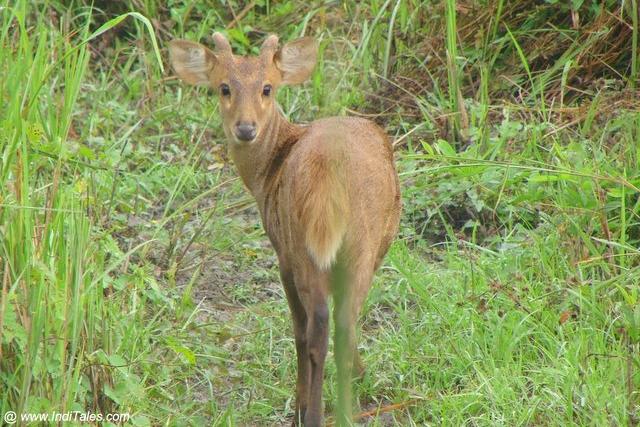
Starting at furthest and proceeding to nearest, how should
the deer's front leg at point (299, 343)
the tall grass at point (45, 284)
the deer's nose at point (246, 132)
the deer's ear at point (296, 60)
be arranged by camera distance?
the deer's ear at point (296, 60)
the deer's nose at point (246, 132)
the deer's front leg at point (299, 343)
the tall grass at point (45, 284)

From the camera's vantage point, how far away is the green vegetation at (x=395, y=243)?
150 inches

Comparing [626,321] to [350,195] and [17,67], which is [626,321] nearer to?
[350,195]

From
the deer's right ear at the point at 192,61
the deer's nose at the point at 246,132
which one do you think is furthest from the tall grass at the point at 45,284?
the deer's right ear at the point at 192,61

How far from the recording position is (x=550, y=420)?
3.90 meters

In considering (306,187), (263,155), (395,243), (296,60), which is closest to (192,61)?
(296,60)

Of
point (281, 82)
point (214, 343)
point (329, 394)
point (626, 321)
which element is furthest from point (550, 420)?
point (281, 82)

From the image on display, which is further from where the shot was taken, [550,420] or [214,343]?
[214,343]

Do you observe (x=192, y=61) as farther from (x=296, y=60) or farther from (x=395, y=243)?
(x=395, y=243)

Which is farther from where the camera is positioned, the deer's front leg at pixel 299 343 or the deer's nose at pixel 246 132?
the deer's nose at pixel 246 132

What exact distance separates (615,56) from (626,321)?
230 cm

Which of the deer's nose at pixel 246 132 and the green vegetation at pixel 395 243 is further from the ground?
the deer's nose at pixel 246 132

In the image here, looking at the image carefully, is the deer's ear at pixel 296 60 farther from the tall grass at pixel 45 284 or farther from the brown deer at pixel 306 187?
the tall grass at pixel 45 284

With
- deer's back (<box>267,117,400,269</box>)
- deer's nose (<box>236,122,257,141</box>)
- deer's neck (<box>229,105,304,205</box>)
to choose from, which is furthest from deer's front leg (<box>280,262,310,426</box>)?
deer's nose (<box>236,122,257,141</box>)

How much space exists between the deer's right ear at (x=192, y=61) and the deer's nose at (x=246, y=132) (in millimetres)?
489
